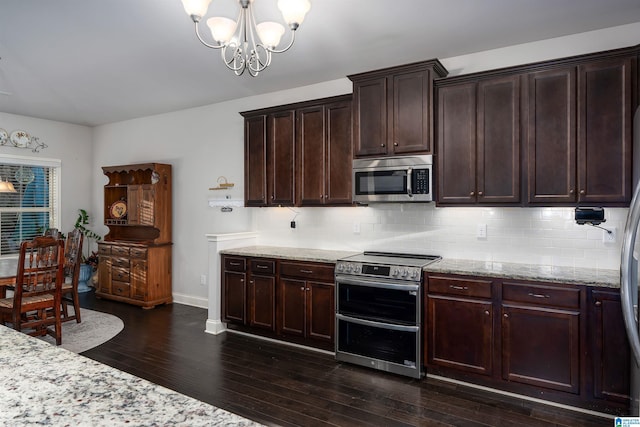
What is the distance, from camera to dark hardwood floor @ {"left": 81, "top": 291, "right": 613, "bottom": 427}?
2.68m

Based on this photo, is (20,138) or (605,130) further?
(20,138)

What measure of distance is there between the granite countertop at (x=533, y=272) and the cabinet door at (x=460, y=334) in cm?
23

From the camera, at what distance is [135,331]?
448 centimetres

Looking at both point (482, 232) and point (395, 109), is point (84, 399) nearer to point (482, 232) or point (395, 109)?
point (395, 109)

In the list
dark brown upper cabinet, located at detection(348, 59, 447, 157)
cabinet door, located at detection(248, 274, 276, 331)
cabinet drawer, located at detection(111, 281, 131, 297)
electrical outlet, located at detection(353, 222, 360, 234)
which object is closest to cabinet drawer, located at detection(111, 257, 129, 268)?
cabinet drawer, located at detection(111, 281, 131, 297)

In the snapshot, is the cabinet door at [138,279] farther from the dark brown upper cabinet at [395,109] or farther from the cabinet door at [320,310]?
the dark brown upper cabinet at [395,109]

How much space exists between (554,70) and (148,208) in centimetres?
509

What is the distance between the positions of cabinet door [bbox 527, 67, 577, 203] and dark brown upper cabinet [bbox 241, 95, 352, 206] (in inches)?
63.7

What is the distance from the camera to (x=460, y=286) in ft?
10.3

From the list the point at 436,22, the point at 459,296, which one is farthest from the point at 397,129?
the point at 459,296

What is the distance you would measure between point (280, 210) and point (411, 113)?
203 cm

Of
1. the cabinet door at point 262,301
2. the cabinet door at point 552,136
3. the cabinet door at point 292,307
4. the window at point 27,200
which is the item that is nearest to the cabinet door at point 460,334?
the cabinet door at point 552,136

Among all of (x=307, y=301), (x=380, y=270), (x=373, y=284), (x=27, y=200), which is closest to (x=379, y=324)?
(x=373, y=284)

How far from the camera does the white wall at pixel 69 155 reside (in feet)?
20.6
